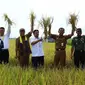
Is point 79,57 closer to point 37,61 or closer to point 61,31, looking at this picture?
point 61,31

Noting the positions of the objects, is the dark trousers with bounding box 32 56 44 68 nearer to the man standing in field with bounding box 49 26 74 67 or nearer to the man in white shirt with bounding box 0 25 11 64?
the man standing in field with bounding box 49 26 74 67

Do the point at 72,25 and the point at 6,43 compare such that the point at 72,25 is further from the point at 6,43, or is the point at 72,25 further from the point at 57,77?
the point at 57,77

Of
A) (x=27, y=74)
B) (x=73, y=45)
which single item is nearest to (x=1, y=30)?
(x=73, y=45)

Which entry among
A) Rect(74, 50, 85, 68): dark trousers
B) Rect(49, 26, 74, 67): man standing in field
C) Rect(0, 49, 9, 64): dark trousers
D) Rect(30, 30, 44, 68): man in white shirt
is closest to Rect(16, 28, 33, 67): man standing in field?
Rect(30, 30, 44, 68): man in white shirt

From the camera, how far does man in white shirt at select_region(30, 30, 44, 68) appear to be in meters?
9.55

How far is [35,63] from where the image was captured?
32.5 feet

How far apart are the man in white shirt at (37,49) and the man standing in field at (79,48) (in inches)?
38.8

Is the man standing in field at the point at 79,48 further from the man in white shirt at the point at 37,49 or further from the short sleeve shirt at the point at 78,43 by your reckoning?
the man in white shirt at the point at 37,49

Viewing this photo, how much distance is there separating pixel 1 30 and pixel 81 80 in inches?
165

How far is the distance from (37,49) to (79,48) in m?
1.26

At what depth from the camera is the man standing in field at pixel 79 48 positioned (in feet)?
32.2

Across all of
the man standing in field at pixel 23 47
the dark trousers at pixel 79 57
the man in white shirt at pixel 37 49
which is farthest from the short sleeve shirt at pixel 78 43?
the man standing in field at pixel 23 47

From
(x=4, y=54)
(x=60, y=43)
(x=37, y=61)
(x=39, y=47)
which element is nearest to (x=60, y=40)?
(x=60, y=43)

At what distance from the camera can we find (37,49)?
31.8 ft
